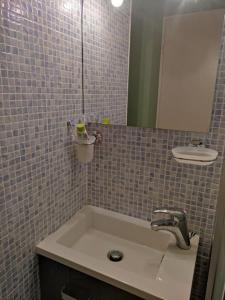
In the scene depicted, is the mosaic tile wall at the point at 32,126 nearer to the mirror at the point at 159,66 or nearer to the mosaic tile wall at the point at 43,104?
the mosaic tile wall at the point at 43,104

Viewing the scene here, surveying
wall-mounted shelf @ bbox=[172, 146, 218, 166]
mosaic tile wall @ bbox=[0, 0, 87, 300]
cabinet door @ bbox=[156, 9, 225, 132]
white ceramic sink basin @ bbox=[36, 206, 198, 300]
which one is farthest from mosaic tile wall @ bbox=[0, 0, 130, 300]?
wall-mounted shelf @ bbox=[172, 146, 218, 166]

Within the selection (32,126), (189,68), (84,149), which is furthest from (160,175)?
(32,126)

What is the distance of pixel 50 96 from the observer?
0.94m

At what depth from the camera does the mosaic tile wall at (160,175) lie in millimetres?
974

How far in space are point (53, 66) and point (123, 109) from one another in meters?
0.41

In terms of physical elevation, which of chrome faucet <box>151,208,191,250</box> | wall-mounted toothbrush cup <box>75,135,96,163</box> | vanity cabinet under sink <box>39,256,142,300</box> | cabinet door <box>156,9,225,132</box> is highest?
cabinet door <box>156,9,225,132</box>

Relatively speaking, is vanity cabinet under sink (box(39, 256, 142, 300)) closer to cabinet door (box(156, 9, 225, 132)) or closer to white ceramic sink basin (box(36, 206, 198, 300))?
white ceramic sink basin (box(36, 206, 198, 300))

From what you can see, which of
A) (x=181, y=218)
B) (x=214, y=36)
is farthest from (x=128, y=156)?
(x=214, y=36)

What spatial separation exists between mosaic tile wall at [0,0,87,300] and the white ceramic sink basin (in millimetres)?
132

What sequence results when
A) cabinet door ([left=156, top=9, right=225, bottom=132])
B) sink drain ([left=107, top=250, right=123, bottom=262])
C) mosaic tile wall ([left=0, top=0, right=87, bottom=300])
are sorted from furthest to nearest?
sink drain ([left=107, top=250, right=123, bottom=262]), cabinet door ([left=156, top=9, right=225, bottom=132]), mosaic tile wall ([left=0, top=0, right=87, bottom=300])

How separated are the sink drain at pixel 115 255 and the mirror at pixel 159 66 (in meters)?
0.65

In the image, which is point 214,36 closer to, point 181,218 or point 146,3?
point 146,3

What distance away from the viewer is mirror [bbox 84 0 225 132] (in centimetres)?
92

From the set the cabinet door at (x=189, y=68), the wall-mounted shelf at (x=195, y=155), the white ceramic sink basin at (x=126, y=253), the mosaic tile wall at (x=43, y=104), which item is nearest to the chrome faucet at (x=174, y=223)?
the white ceramic sink basin at (x=126, y=253)
